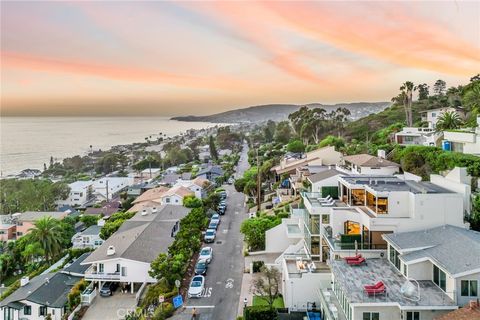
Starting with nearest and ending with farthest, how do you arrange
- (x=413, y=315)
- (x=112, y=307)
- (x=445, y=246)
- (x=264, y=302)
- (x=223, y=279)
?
(x=413, y=315) → (x=445, y=246) → (x=264, y=302) → (x=112, y=307) → (x=223, y=279)

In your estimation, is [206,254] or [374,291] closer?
[374,291]

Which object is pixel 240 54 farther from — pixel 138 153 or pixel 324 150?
pixel 138 153

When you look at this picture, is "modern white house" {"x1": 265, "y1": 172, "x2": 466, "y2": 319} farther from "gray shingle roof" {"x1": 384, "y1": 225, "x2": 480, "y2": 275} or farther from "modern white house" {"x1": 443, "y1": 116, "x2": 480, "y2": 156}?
"modern white house" {"x1": 443, "y1": 116, "x2": 480, "y2": 156}

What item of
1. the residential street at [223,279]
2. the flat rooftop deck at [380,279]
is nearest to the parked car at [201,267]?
the residential street at [223,279]

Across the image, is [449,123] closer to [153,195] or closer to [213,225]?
[213,225]

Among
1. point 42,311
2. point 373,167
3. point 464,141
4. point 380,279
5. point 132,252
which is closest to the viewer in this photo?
point 380,279

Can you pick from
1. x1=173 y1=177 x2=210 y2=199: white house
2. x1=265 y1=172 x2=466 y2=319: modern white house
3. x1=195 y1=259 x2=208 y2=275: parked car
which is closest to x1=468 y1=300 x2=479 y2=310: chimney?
x1=265 y1=172 x2=466 y2=319: modern white house

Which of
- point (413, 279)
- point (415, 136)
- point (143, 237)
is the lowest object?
point (143, 237)

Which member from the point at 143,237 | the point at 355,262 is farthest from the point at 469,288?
the point at 143,237
